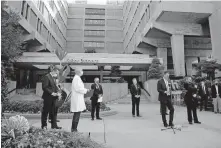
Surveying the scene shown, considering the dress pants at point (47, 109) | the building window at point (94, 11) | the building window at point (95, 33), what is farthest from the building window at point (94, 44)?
the dress pants at point (47, 109)

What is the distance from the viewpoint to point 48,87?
4602mm

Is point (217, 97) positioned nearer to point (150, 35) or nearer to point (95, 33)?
point (150, 35)

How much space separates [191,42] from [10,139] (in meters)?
31.3

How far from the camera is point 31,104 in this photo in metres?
7.97

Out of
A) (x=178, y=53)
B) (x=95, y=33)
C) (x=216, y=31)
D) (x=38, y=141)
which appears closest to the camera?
(x=38, y=141)

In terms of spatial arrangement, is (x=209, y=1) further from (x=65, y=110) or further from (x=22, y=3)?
(x=22, y=3)

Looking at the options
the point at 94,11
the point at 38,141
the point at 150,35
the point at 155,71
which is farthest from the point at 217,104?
the point at 94,11

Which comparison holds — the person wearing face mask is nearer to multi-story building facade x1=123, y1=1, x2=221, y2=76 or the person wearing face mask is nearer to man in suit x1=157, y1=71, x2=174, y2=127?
man in suit x1=157, y1=71, x2=174, y2=127

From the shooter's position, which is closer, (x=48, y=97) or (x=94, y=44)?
(x=48, y=97)

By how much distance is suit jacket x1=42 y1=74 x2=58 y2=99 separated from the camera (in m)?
4.48

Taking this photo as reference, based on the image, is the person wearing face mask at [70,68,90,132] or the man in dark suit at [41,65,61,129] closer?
the person wearing face mask at [70,68,90,132]

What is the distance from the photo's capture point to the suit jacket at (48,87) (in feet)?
14.7

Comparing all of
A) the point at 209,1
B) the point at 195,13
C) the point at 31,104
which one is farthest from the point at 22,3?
the point at 209,1

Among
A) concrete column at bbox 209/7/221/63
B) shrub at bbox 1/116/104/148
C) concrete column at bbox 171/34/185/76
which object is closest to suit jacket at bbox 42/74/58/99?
shrub at bbox 1/116/104/148
